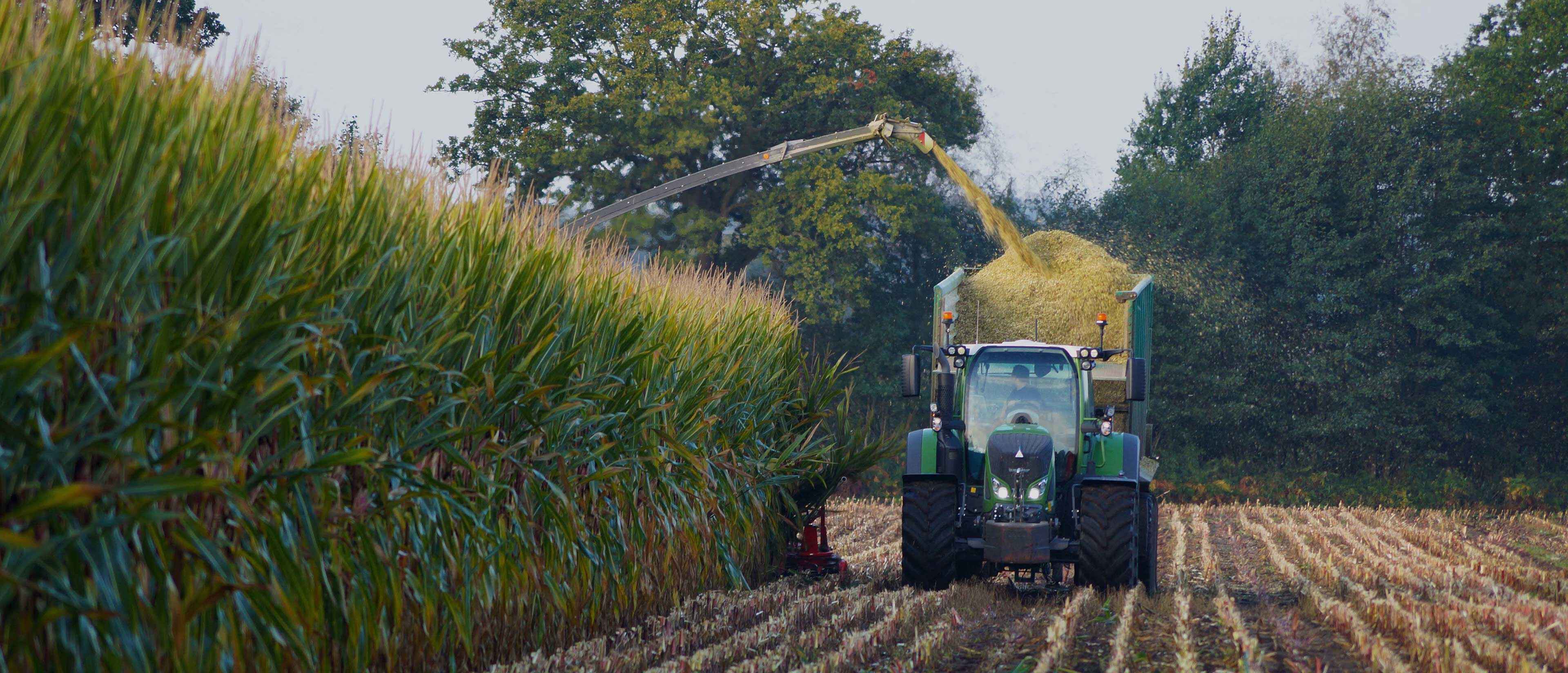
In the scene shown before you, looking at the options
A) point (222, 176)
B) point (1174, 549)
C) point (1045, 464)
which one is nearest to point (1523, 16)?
point (1174, 549)

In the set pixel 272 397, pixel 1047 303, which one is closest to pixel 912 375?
pixel 1047 303

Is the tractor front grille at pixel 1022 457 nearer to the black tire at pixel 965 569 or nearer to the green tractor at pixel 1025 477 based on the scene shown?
the green tractor at pixel 1025 477

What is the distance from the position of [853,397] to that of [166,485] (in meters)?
26.0

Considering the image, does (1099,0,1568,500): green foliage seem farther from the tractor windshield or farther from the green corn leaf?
the green corn leaf

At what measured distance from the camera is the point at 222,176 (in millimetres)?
3639

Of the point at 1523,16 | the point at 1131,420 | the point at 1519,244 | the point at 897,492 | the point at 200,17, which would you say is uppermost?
the point at 1523,16

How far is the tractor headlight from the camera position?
358 inches

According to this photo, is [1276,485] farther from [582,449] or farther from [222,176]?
[222,176]

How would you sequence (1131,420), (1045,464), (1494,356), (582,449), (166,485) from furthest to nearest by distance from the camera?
(1494,356) < (1131,420) < (1045,464) < (582,449) < (166,485)

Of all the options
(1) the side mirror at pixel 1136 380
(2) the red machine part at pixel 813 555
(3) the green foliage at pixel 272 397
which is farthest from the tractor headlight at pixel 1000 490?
(3) the green foliage at pixel 272 397

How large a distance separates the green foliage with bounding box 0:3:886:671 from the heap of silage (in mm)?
6274

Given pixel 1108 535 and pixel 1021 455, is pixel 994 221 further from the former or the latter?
pixel 1108 535

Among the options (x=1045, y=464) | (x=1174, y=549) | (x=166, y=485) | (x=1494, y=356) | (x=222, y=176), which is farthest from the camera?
(x=1494, y=356)

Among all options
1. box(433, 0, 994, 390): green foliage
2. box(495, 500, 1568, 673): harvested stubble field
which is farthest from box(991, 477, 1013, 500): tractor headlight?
box(433, 0, 994, 390): green foliage
